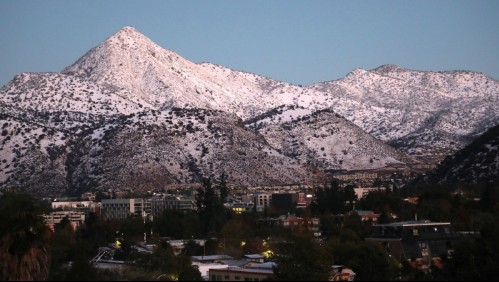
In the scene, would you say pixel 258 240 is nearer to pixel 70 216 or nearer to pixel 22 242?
pixel 70 216

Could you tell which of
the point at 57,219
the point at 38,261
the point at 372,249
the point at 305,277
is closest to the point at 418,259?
the point at 372,249

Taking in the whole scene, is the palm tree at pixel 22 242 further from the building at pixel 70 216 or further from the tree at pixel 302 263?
the building at pixel 70 216

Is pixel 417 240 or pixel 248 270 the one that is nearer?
pixel 248 270

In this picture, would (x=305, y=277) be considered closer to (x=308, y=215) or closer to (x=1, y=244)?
(x=1, y=244)

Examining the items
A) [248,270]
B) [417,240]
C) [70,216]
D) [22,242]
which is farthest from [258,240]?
[22,242]

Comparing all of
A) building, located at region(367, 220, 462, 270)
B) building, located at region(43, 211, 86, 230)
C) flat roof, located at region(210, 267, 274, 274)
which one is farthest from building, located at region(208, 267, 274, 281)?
building, located at region(43, 211, 86, 230)

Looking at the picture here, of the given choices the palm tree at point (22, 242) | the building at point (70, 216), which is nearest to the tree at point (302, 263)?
the palm tree at point (22, 242)

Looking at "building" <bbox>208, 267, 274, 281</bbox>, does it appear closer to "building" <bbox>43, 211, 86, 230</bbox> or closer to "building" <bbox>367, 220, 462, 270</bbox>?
"building" <bbox>367, 220, 462, 270</bbox>
